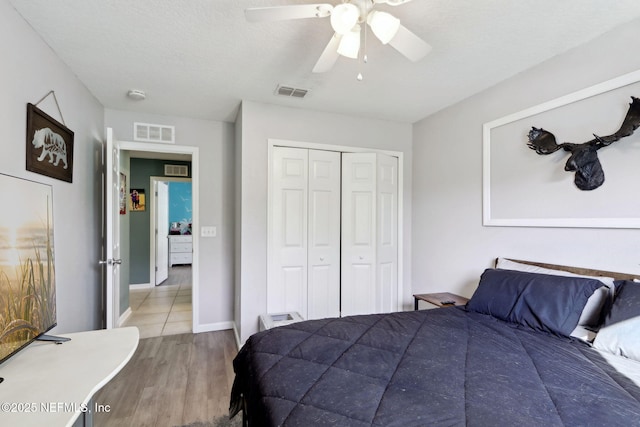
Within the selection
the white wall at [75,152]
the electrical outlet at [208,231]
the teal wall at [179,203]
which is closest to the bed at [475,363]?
the white wall at [75,152]

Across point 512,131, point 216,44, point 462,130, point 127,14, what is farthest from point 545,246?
point 127,14

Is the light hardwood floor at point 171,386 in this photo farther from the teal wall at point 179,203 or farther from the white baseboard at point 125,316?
the teal wall at point 179,203

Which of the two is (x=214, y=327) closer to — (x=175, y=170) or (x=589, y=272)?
(x=175, y=170)

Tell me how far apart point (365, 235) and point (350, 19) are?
7.68 feet

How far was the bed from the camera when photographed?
3.32 ft

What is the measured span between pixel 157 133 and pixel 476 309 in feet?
11.4

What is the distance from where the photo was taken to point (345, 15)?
52.7 inches

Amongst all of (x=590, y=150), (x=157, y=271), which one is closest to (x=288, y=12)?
(x=590, y=150)

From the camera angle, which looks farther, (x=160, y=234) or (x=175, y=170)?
(x=160, y=234)

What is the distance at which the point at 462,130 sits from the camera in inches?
116

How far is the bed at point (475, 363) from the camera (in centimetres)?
101

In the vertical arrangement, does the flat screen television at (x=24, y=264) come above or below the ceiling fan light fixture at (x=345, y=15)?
below

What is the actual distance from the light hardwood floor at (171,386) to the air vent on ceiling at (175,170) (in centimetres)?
325

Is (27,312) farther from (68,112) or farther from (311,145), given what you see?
(311,145)
